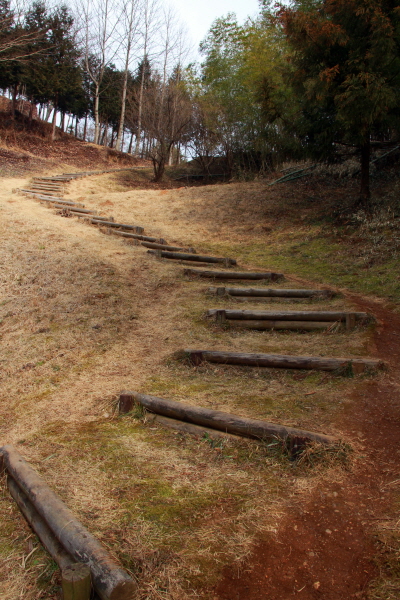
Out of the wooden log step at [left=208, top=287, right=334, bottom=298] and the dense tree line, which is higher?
the dense tree line

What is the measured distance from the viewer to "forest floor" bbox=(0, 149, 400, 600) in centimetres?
230

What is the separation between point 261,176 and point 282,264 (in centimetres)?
952

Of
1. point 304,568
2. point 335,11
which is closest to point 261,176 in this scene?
point 335,11

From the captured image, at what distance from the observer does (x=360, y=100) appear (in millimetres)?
9562

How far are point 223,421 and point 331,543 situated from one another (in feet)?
4.41

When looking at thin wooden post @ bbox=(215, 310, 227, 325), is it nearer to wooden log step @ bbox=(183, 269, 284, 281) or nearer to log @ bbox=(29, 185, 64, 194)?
wooden log step @ bbox=(183, 269, 284, 281)

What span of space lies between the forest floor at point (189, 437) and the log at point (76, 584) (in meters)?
0.27

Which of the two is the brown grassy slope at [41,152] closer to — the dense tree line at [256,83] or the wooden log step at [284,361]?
the dense tree line at [256,83]

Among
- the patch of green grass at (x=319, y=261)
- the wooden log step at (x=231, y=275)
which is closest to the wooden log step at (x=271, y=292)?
the wooden log step at (x=231, y=275)

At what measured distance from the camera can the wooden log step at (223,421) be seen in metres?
3.27

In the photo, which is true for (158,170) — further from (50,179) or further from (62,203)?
(62,203)

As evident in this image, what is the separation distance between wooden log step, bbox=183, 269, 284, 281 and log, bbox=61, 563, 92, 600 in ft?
22.0

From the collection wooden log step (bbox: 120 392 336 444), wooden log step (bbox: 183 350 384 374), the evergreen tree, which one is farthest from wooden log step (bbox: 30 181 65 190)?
wooden log step (bbox: 120 392 336 444)

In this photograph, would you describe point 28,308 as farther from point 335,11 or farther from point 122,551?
point 335,11
